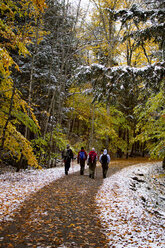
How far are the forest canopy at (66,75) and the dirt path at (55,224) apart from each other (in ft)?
6.61

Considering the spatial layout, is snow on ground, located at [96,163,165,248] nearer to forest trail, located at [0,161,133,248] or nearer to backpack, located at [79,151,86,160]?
forest trail, located at [0,161,133,248]

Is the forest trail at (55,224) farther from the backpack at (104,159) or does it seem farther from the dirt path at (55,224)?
the backpack at (104,159)

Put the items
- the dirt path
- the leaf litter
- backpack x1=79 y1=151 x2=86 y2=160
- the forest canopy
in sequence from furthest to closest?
backpack x1=79 y1=151 x2=86 y2=160 → the forest canopy → the leaf litter → the dirt path

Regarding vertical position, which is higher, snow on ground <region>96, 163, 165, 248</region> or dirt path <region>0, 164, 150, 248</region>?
dirt path <region>0, 164, 150, 248</region>

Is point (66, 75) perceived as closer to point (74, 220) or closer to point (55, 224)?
point (74, 220)

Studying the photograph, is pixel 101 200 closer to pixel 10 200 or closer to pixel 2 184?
pixel 10 200

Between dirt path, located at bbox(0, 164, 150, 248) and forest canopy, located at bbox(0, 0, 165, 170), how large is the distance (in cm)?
202

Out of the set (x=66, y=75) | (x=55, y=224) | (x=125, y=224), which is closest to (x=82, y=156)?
(x=125, y=224)

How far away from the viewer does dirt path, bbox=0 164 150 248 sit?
12.5ft

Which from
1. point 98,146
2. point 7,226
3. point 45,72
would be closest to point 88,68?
point 7,226

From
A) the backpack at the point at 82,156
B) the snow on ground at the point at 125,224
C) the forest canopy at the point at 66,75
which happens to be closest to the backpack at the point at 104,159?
the backpack at the point at 82,156

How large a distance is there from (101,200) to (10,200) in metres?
3.06

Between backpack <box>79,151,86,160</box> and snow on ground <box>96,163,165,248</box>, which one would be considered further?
backpack <box>79,151,86,160</box>

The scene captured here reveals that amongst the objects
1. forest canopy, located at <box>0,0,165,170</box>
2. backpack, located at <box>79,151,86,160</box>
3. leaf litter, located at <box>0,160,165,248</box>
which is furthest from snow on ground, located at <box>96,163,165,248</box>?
forest canopy, located at <box>0,0,165,170</box>
